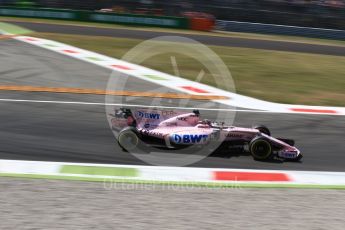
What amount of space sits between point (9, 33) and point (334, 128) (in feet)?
47.2

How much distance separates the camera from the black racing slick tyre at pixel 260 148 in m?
6.84

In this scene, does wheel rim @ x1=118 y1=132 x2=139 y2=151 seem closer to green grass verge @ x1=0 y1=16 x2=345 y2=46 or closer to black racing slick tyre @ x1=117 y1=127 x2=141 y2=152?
black racing slick tyre @ x1=117 y1=127 x2=141 y2=152

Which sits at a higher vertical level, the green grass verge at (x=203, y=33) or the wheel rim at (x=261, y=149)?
the wheel rim at (x=261, y=149)

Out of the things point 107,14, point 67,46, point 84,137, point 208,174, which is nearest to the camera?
point 208,174

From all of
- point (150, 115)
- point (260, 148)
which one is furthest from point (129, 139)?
point (260, 148)

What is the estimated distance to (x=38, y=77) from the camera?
12.2 metres

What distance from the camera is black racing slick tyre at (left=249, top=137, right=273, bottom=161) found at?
6840 millimetres

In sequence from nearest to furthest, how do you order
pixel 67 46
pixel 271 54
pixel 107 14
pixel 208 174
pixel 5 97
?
pixel 208 174 < pixel 5 97 < pixel 67 46 < pixel 271 54 < pixel 107 14

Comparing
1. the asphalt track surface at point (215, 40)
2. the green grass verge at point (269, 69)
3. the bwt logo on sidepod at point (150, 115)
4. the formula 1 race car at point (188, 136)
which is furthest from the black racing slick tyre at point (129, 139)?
the asphalt track surface at point (215, 40)

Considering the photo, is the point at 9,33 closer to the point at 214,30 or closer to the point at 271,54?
the point at 271,54

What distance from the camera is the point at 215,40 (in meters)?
22.0

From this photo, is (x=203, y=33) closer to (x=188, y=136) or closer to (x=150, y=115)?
(x=150, y=115)

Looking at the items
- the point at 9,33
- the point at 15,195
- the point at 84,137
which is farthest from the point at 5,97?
the point at 9,33

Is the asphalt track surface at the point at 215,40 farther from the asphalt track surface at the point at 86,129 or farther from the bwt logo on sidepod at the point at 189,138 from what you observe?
the bwt logo on sidepod at the point at 189,138
